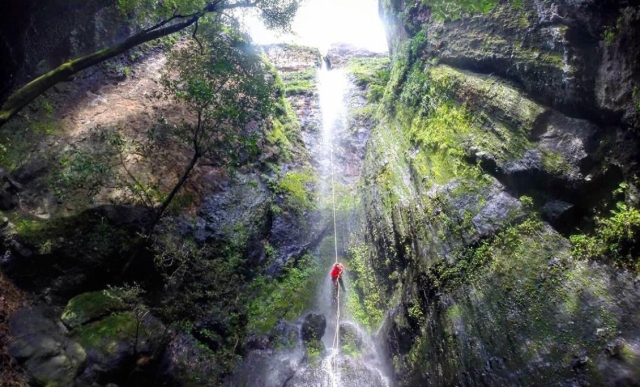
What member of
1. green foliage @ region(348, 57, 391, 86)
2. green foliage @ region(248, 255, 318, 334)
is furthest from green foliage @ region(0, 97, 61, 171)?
green foliage @ region(348, 57, 391, 86)

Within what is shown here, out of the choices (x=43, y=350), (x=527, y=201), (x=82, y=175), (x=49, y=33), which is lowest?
(x=43, y=350)

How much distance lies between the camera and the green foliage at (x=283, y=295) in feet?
39.6

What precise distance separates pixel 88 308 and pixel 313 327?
21.7 ft

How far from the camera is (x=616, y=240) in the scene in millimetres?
6309

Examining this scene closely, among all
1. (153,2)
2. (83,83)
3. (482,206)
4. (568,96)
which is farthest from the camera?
(83,83)

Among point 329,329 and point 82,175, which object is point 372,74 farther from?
point 82,175

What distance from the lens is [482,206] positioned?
8844mm

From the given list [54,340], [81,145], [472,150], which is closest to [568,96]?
[472,150]

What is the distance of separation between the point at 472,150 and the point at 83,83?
13.9m

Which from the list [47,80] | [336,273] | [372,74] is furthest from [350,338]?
[372,74]

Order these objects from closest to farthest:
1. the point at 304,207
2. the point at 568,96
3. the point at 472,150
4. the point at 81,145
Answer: the point at 568,96 < the point at 472,150 < the point at 81,145 < the point at 304,207

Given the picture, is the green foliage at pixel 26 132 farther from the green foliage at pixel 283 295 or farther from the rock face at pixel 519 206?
the rock face at pixel 519 206

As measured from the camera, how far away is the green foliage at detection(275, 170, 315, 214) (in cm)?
1598

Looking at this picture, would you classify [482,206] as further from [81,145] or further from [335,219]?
[81,145]
